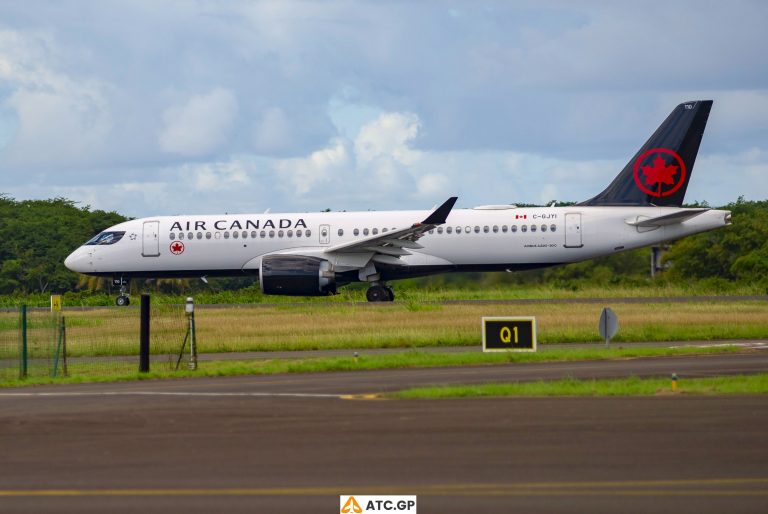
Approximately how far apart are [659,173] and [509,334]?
20.0 meters

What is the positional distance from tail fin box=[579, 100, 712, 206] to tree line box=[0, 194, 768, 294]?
10.2ft

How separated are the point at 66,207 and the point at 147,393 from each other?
8645cm

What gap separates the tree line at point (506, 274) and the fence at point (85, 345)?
12.5 m

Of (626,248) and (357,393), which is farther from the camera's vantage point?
(626,248)

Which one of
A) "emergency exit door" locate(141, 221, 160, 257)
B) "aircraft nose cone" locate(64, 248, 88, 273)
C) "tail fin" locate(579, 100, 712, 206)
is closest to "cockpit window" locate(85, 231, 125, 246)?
"aircraft nose cone" locate(64, 248, 88, 273)

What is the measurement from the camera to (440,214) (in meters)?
39.5

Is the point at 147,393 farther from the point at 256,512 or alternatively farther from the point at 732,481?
the point at 732,481

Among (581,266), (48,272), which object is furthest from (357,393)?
(48,272)

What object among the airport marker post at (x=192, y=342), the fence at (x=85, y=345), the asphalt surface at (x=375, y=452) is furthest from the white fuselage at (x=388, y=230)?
the asphalt surface at (x=375, y=452)

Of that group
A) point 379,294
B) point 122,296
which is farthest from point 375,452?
point 122,296

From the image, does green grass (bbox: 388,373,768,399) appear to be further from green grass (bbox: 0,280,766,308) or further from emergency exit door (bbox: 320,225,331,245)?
emergency exit door (bbox: 320,225,331,245)

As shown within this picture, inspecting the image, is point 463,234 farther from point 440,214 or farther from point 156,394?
point 156,394

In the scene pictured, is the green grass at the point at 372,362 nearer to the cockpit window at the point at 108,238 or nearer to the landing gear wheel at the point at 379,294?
the landing gear wheel at the point at 379,294

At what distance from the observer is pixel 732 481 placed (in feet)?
34.8
